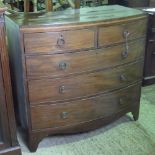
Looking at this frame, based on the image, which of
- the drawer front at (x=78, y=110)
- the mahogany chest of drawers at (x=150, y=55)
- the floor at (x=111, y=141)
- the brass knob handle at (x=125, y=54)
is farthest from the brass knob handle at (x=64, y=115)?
the mahogany chest of drawers at (x=150, y=55)

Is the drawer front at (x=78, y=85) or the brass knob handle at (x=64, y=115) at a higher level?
the drawer front at (x=78, y=85)

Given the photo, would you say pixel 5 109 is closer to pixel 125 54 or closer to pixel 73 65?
pixel 73 65

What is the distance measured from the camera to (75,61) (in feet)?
5.45

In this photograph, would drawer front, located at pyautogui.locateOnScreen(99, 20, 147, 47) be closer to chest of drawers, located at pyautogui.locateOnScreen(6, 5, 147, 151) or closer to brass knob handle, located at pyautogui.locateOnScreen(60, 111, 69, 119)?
chest of drawers, located at pyautogui.locateOnScreen(6, 5, 147, 151)

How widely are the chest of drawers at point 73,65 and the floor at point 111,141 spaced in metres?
0.11

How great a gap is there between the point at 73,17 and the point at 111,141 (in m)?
0.90

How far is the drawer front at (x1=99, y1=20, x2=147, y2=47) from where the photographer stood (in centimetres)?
168

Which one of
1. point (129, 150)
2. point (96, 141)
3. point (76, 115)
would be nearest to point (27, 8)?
point (76, 115)

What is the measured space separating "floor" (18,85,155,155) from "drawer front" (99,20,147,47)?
2.31 ft

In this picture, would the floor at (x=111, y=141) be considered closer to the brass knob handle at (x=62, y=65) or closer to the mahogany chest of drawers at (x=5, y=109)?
the mahogany chest of drawers at (x=5, y=109)

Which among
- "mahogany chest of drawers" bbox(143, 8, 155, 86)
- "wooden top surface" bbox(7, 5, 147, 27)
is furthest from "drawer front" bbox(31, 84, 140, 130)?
"mahogany chest of drawers" bbox(143, 8, 155, 86)

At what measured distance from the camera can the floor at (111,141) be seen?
6.08 feet

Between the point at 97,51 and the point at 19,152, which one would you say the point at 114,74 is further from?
the point at 19,152

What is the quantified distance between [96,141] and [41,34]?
2.89 ft
